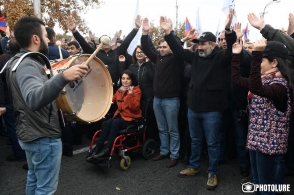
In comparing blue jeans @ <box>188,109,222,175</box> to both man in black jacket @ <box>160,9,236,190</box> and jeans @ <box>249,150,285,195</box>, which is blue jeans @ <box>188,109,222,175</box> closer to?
man in black jacket @ <box>160,9,236,190</box>

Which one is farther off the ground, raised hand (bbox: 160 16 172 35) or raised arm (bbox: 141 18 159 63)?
raised hand (bbox: 160 16 172 35)

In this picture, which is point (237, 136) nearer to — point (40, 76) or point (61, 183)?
point (61, 183)

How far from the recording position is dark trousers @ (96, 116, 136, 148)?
14.3 feet

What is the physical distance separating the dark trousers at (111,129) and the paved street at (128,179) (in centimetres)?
41

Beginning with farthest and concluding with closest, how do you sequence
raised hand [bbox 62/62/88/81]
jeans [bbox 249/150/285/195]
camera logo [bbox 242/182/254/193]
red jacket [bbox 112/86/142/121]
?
1. red jacket [bbox 112/86/142/121]
2. camera logo [bbox 242/182/254/193]
3. jeans [bbox 249/150/285/195]
4. raised hand [bbox 62/62/88/81]

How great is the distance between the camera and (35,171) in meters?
2.36

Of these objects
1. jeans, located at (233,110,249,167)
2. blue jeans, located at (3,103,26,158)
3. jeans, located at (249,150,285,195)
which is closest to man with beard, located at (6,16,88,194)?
jeans, located at (249,150,285,195)

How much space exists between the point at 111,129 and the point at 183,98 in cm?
130

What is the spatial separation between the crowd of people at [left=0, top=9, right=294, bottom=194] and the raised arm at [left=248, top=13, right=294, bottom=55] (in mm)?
11

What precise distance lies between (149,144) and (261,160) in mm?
2407

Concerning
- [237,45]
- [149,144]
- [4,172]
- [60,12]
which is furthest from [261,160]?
[60,12]

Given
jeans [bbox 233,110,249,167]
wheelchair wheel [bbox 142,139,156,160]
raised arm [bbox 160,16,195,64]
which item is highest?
raised arm [bbox 160,16,195,64]

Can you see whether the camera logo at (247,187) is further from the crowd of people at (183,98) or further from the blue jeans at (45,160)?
the blue jeans at (45,160)

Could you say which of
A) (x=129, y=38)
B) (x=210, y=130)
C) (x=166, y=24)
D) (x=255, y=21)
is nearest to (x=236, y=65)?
(x=255, y=21)
